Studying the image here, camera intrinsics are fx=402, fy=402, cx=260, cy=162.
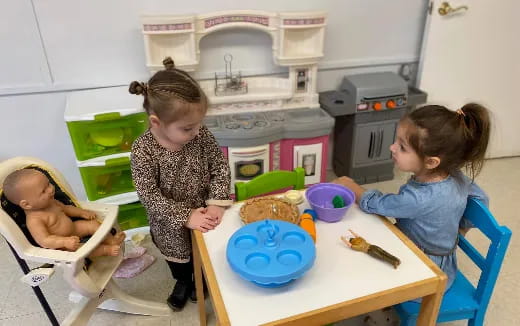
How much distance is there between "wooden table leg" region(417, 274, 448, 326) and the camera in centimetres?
87

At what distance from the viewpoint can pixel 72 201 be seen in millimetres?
1273

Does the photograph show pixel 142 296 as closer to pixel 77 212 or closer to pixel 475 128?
pixel 77 212

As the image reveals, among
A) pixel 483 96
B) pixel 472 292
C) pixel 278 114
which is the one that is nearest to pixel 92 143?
pixel 278 114

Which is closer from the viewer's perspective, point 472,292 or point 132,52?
point 472,292

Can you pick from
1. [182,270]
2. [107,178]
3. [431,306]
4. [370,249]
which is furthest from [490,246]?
[107,178]

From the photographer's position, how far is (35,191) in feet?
3.62

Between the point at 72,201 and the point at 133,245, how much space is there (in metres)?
0.58

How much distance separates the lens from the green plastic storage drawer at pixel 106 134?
161 centimetres

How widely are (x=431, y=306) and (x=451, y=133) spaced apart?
41cm

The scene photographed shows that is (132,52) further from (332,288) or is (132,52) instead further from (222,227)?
(332,288)

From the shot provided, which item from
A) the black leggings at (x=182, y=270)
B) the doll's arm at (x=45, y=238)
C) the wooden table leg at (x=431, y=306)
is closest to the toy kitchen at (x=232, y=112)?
the black leggings at (x=182, y=270)

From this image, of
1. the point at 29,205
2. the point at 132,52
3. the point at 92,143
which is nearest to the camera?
the point at 29,205

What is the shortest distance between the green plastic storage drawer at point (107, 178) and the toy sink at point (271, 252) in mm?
936

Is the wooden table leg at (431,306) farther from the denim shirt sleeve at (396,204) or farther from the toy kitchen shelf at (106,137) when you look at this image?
the toy kitchen shelf at (106,137)
